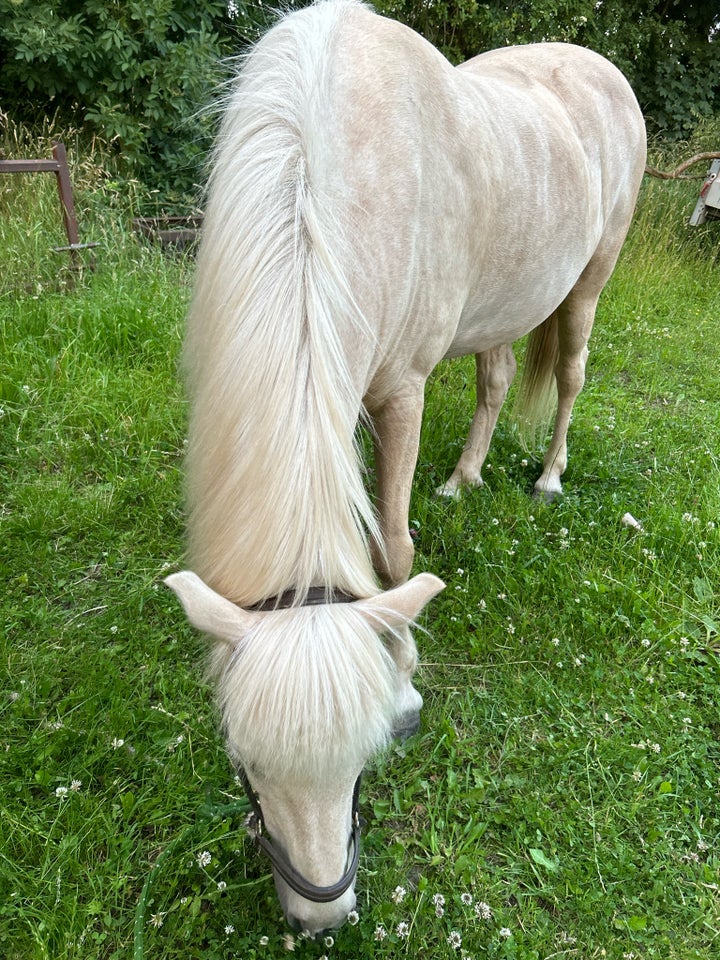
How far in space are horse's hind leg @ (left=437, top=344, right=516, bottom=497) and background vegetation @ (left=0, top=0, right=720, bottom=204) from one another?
2.52 meters

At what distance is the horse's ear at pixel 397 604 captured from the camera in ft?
4.32

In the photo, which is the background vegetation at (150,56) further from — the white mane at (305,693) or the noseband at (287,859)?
the white mane at (305,693)

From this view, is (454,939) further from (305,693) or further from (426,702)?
(305,693)

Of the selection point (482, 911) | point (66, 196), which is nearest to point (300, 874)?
point (482, 911)

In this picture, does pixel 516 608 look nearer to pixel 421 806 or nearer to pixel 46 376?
pixel 421 806

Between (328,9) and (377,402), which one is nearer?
(328,9)

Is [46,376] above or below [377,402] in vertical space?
below

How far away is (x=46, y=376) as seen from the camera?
3.70 m

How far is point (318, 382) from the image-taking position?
4.49 ft

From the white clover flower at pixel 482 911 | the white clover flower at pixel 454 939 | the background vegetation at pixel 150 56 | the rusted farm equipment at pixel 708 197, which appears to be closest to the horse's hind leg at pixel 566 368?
the white clover flower at pixel 482 911

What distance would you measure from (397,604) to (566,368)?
2.67 metres

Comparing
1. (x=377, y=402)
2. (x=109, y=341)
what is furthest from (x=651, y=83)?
(x=377, y=402)

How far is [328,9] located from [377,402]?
3.79ft

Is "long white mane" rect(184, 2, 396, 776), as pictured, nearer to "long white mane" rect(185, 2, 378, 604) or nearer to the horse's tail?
"long white mane" rect(185, 2, 378, 604)
